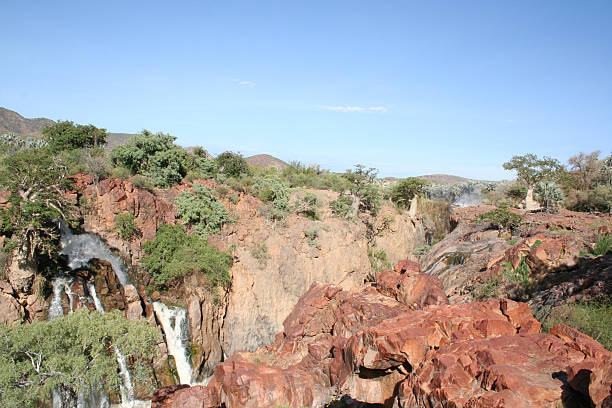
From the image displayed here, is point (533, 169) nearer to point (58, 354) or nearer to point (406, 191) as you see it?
point (406, 191)

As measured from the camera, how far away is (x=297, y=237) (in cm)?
2284

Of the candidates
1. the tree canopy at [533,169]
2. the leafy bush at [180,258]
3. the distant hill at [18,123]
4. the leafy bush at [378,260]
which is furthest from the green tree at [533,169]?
the distant hill at [18,123]

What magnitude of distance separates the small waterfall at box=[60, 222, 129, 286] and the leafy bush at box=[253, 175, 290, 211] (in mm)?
10496

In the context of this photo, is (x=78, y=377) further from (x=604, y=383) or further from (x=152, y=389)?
(x=604, y=383)

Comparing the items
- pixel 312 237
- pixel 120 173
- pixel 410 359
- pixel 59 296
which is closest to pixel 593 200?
pixel 312 237

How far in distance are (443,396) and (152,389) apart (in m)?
11.2

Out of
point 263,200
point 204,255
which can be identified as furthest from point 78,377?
point 263,200

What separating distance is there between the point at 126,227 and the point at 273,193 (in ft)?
33.3

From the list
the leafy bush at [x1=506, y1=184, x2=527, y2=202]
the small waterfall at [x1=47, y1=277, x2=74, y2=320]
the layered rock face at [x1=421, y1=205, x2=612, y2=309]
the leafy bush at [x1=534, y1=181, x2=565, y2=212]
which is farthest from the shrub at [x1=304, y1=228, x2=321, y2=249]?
the leafy bush at [x1=506, y1=184, x2=527, y2=202]

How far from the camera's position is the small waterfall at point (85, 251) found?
1544 centimetres

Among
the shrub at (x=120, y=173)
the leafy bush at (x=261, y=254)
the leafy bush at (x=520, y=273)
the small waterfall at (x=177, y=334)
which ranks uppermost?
the shrub at (x=120, y=173)

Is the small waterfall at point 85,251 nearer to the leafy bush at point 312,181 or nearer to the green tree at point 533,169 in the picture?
the leafy bush at point 312,181

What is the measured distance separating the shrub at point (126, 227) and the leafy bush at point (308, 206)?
34.5 ft

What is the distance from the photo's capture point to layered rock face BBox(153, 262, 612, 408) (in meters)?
6.58
